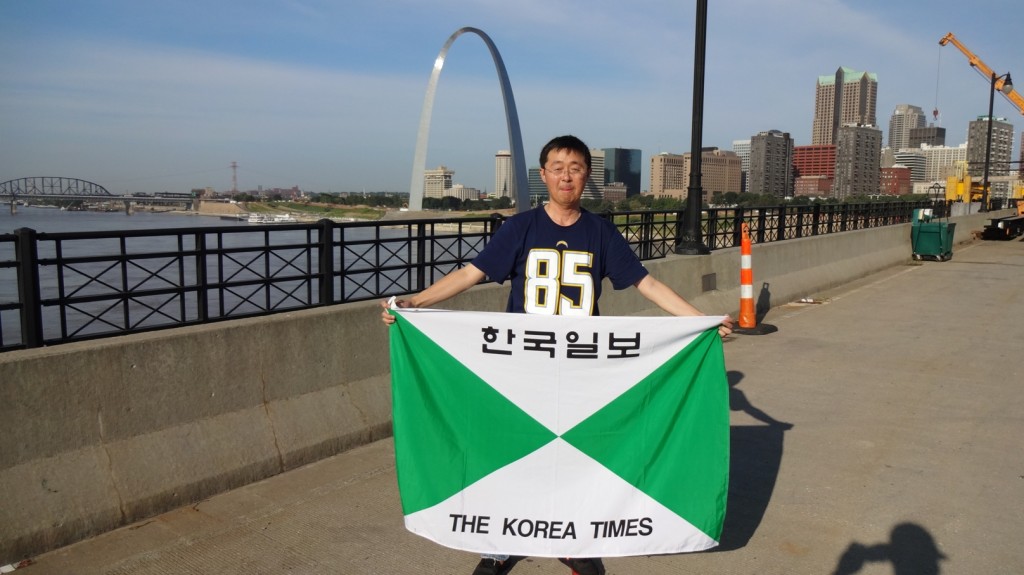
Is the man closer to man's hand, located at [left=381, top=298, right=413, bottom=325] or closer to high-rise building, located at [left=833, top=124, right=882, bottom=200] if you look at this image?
man's hand, located at [left=381, top=298, right=413, bottom=325]

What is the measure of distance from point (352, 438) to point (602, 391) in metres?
2.79

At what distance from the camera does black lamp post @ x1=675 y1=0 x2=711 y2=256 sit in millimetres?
11836

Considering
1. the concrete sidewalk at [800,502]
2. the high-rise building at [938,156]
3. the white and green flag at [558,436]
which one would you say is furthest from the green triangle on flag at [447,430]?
the high-rise building at [938,156]

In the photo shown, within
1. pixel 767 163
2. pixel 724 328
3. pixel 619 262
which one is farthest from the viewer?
pixel 767 163

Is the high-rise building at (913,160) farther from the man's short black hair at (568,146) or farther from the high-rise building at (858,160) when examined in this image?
the man's short black hair at (568,146)

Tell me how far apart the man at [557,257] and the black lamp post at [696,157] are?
8047mm

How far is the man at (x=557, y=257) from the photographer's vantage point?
3852 millimetres

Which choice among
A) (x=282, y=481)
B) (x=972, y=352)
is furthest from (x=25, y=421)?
(x=972, y=352)

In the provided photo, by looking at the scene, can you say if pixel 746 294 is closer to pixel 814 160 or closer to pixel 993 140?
pixel 814 160

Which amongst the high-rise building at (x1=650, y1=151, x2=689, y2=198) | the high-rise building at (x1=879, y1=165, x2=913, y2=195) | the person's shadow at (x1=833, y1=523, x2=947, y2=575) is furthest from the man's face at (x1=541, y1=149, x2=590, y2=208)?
the high-rise building at (x1=879, y1=165, x2=913, y2=195)

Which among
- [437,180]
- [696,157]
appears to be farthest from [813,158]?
[696,157]

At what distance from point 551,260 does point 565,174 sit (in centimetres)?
41

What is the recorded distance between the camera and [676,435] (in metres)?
3.86

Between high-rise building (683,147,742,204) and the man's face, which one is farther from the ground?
high-rise building (683,147,742,204)
